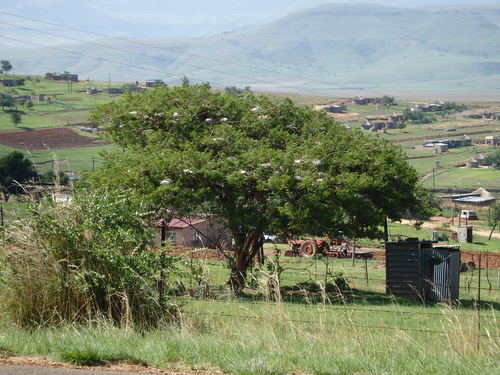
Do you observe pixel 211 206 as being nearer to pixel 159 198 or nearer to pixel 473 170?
pixel 159 198

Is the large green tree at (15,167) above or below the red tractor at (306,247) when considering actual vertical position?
above

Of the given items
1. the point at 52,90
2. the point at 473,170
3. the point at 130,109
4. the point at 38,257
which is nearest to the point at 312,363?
the point at 38,257

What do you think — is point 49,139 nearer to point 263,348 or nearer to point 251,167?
point 251,167

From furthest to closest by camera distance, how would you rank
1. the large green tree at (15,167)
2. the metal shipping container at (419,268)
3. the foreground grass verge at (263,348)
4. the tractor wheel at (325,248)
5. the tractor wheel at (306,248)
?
the large green tree at (15,167)
the tractor wheel at (325,248)
the tractor wheel at (306,248)
the metal shipping container at (419,268)
the foreground grass verge at (263,348)

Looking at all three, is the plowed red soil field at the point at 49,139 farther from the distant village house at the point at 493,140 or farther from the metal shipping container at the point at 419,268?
the metal shipping container at the point at 419,268

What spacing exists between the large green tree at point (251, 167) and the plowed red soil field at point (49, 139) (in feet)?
316

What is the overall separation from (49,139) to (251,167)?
113881 mm

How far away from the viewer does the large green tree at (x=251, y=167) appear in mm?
20172

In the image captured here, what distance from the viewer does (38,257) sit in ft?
31.4

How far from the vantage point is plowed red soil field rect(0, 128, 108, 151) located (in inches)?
4638

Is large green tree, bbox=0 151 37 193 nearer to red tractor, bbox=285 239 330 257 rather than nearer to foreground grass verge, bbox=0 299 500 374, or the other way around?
red tractor, bbox=285 239 330 257

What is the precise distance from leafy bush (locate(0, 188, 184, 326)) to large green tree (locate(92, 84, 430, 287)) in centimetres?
892

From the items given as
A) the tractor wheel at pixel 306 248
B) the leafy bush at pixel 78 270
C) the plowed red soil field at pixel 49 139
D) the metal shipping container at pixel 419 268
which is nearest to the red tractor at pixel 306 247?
the tractor wheel at pixel 306 248

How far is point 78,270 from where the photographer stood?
377 inches
